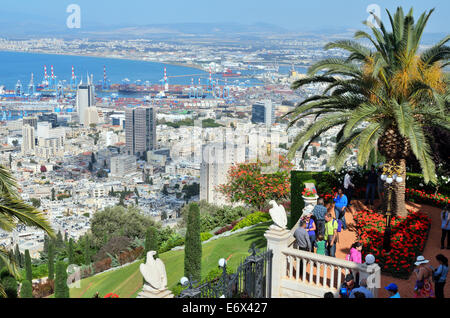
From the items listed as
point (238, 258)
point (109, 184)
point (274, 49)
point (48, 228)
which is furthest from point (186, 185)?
point (274, 49)

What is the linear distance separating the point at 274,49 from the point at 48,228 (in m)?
197

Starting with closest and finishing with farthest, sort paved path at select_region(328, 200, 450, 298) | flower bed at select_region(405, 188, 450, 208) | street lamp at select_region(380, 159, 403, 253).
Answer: paved path at select_region(328, 200, 450, 298) → street lamp at select_region(380, 159, 403, 253) → flower bed at select_region(405, 188, 450, 208)

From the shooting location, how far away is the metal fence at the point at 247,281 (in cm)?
637

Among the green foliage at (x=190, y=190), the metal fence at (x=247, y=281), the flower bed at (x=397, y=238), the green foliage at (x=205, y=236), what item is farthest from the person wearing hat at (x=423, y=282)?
the green foliage at (x=190, y=190)

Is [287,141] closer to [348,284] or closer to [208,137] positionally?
[208,137]

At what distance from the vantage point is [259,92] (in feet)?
545

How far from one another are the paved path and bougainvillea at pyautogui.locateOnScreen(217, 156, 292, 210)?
526cm

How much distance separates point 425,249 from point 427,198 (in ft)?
8.38

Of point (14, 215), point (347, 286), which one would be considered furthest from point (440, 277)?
point (14, 215)

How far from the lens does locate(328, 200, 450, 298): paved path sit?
713 centimetres

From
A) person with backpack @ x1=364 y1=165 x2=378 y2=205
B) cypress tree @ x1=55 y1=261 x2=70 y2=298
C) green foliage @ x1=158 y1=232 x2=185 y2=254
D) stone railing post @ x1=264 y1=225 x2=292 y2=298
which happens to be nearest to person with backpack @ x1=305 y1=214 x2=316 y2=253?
stone railing post @ x1=264 y1=225 x2=292 y2=298

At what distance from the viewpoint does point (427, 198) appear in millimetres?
10742

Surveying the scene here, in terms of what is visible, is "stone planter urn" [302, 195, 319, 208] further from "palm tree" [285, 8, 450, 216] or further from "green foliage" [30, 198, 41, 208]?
"green foliage" [30, 198, 41, 208]
